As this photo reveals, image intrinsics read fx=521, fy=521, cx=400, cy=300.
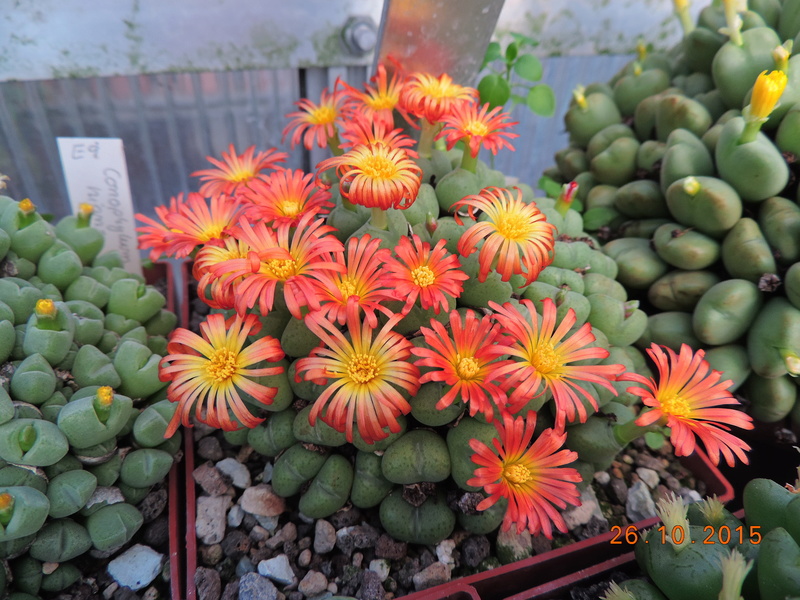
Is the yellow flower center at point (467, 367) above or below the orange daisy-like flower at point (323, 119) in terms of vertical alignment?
below

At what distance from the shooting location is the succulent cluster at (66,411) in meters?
0.72

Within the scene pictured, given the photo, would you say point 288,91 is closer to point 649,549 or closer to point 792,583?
point 649,549

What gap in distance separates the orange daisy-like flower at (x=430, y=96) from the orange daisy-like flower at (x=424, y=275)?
0.33 meters

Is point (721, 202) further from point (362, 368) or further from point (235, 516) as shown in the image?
point (235, 516)

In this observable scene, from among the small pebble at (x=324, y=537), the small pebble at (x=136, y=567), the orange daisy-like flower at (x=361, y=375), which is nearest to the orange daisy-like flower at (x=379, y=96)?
the orange daisy-like flower at (x=361, y=375)

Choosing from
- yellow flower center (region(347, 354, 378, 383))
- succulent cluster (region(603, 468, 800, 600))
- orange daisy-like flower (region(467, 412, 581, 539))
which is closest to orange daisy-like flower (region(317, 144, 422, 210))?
yellow flower center (region(347, 354, 378, 383))

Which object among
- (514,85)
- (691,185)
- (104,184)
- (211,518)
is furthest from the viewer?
(514,85)

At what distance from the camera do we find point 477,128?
89cm


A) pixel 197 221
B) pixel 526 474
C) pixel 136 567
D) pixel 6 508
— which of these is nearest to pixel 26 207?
pixel 197 221

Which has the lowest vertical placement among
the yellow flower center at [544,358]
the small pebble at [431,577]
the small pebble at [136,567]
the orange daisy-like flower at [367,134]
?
the small pebble at [136,567]

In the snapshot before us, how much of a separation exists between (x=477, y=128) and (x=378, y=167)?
0.23 meters

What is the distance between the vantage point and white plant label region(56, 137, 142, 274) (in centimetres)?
111

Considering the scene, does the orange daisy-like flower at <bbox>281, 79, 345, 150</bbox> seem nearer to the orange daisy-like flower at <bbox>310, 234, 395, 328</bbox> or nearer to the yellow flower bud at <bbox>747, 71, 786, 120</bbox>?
the orange daisy-like flower at <bbox>310, 234, 395, 328</bbox>

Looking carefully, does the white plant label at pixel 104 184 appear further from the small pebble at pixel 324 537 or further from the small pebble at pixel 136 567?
the small pebble at pixel 324 537
